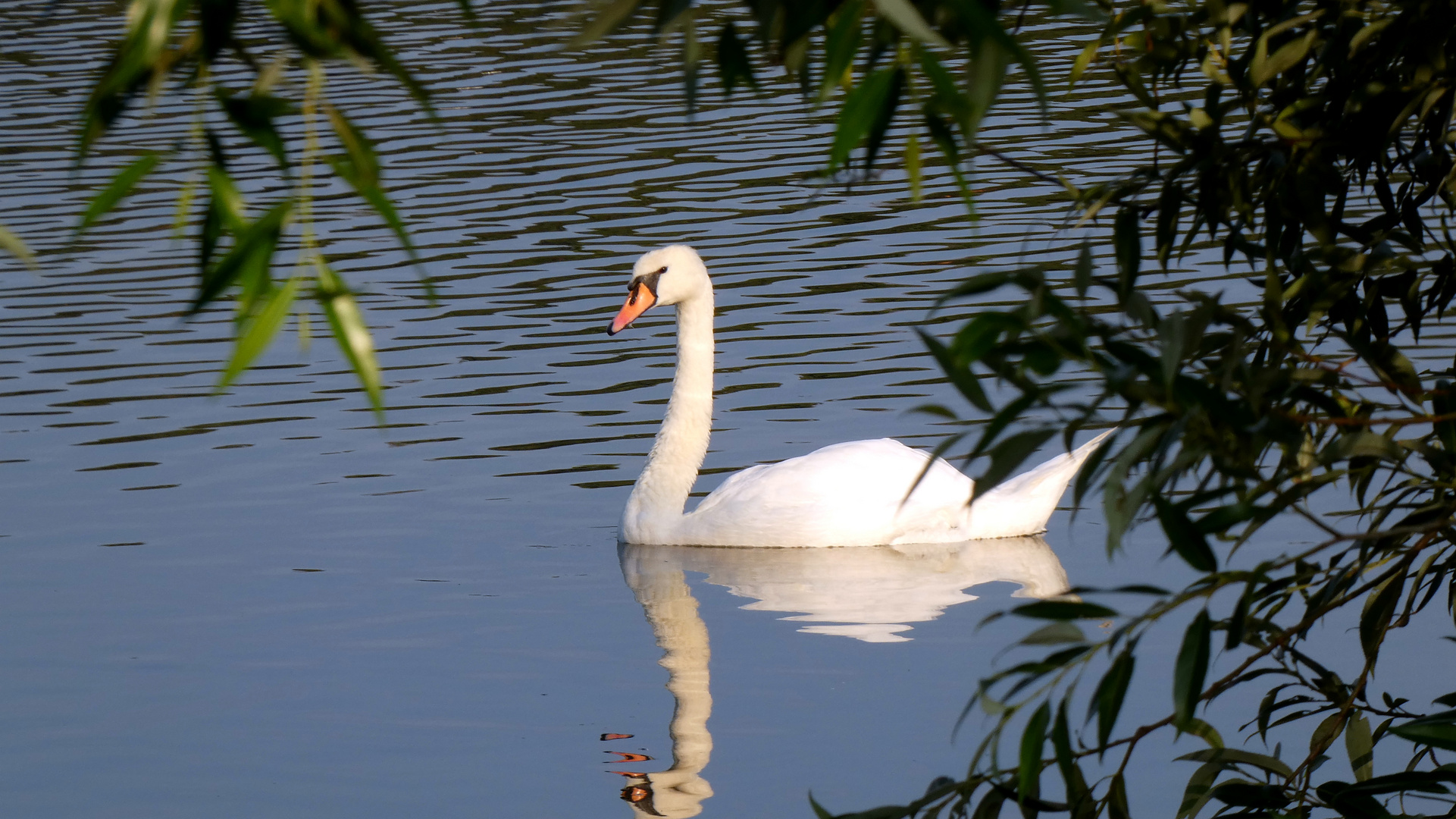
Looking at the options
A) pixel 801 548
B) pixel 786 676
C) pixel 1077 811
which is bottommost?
pixel 801 548

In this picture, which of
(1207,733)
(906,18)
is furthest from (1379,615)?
(906,18)

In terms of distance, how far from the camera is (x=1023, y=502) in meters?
6.69

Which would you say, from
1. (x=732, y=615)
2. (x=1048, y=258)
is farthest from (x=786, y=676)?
(x=1048, y=258)

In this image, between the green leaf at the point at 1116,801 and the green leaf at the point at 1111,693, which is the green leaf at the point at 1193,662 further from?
the green leaf at the point at 1116,801

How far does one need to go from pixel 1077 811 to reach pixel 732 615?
3681 millimetres

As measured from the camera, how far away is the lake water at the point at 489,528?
16.1 ft

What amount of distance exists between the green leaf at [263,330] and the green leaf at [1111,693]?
37.9 inches

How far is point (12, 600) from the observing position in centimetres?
643

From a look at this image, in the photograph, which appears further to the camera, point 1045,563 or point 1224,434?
point 1045,563

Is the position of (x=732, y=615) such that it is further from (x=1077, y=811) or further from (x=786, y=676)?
(x=1077, y=811)

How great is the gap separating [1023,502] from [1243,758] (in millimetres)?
4271

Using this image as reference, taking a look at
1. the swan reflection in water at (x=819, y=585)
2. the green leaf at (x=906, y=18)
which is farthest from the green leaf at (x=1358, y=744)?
the swan reflection in water at (x=819, y=585)

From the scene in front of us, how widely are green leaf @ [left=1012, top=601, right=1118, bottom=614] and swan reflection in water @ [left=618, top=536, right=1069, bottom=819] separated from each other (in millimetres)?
3025

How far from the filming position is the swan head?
24.6 feet
